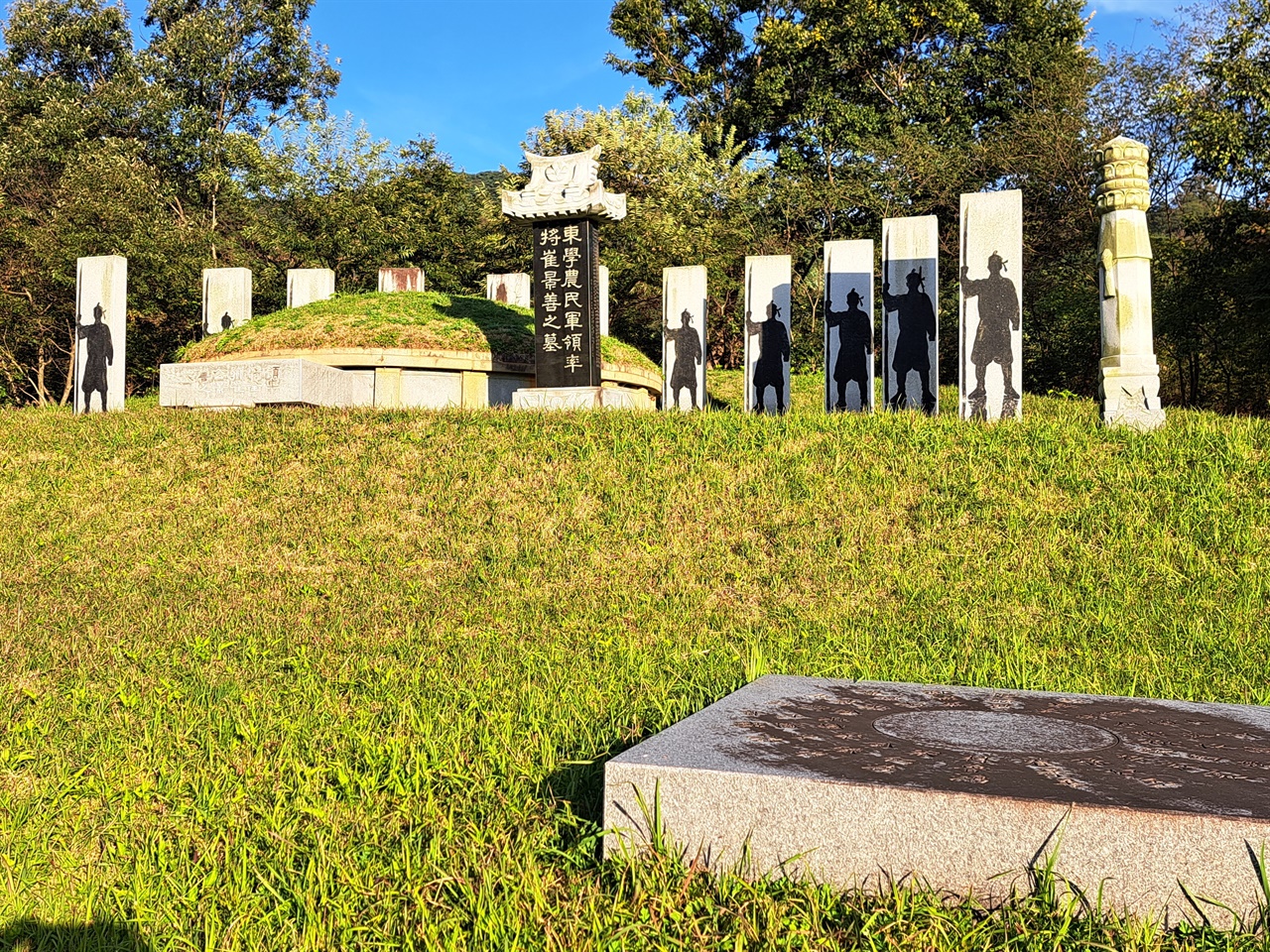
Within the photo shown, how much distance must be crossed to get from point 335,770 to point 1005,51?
2617 cm

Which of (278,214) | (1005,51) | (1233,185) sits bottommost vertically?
(1233,185)

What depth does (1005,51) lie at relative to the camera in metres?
24.6

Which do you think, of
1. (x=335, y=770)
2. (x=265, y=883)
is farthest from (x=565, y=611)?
(x=265, y=883)

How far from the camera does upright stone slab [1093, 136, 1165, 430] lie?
8805 mm

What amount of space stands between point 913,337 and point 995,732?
9112 mm

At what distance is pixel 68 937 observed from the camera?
245cm

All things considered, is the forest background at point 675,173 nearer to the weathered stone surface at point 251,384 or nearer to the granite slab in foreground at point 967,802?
the weathered stone surface at point 251,384

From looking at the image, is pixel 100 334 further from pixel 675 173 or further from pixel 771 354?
pixel 675 173

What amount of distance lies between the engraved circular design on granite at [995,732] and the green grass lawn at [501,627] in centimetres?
60

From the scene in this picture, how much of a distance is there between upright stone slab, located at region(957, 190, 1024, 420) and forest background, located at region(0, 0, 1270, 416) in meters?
9.92

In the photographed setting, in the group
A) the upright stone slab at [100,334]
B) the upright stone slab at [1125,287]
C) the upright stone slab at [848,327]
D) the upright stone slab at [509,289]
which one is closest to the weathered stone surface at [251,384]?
the upright stone slab at [100,334]

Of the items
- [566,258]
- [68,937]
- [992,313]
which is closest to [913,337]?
[992,313]

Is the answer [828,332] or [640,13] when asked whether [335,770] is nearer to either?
[828,332]

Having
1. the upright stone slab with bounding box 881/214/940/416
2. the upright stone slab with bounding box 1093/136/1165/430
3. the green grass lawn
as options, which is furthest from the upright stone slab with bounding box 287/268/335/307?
the upright stone slab with bounding box 1093/136/1165/430
